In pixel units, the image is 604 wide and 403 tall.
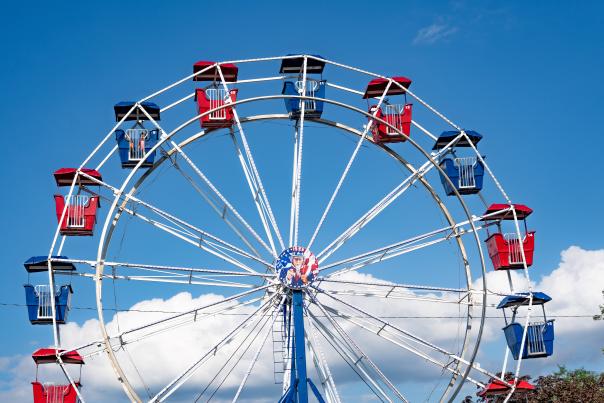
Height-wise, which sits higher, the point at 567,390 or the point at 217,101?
the point at 217,101

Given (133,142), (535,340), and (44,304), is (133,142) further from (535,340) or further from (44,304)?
(535,340)

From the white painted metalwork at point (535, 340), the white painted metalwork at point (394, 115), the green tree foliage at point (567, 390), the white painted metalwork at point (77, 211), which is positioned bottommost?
the green tree foliage at point (567, 390)

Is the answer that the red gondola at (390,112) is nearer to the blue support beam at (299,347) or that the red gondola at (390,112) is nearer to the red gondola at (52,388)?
the blue support beam at (299,347)

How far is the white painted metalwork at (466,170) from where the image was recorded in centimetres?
2881

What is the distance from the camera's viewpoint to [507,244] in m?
28.6

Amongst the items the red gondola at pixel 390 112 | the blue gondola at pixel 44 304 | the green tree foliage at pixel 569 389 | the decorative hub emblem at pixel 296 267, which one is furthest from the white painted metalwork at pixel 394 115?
the green tree foliage at pixel 569 389

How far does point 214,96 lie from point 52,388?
31.0 feet

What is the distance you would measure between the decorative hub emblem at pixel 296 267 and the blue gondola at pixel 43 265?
583 centimetres

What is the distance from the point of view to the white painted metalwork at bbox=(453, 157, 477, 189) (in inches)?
1134

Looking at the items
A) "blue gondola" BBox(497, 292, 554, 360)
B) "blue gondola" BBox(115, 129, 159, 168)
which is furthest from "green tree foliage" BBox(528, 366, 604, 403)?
"blue gondola" BBox(115, 129, 159, 168)

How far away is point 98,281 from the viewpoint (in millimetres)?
25094

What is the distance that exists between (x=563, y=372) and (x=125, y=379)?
32.7m

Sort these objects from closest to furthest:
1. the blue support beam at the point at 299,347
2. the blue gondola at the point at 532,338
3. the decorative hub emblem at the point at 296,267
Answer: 1. the blue support beam at the point at 299,347
2. the decorative hub emblem at the point at 296,267
3. the blue gondola at the point at 532,338

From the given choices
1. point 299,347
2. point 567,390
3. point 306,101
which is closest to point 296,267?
point 299,347
